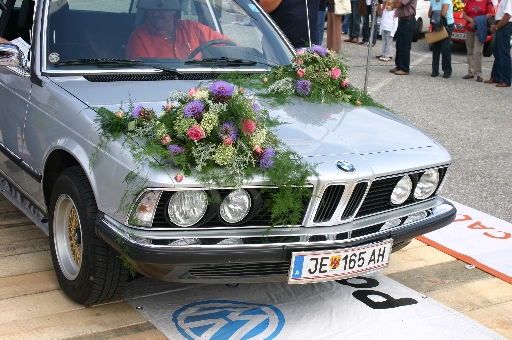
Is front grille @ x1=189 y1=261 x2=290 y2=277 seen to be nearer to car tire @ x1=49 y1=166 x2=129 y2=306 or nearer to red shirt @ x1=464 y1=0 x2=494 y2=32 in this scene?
car tire @ x1=49 y1=166 x2=129 y2=306

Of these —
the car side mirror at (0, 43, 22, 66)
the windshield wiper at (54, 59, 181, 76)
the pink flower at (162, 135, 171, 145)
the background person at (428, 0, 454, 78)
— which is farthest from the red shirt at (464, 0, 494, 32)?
the pink flower at (162, 135, 171, 145)

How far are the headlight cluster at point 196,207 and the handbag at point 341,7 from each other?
8364mm

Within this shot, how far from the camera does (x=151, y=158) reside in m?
3.06

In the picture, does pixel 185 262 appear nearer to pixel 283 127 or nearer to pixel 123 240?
pixel 123 240

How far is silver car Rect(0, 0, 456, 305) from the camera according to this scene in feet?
10.2

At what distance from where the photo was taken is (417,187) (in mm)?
3777

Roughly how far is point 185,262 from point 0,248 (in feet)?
6.14

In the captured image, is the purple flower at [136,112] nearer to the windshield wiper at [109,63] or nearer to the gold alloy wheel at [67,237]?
the gold alloy wheel at [67,237]

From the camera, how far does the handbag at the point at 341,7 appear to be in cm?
1103

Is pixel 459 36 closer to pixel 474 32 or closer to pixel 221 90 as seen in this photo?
pixel 474 32

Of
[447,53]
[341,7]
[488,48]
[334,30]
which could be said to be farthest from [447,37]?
[488,48]

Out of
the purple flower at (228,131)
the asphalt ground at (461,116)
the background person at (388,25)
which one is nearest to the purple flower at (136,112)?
the purple flower at (228,131)

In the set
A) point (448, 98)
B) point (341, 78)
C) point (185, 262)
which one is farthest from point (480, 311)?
point (448, 98)

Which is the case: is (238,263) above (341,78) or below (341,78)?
below
